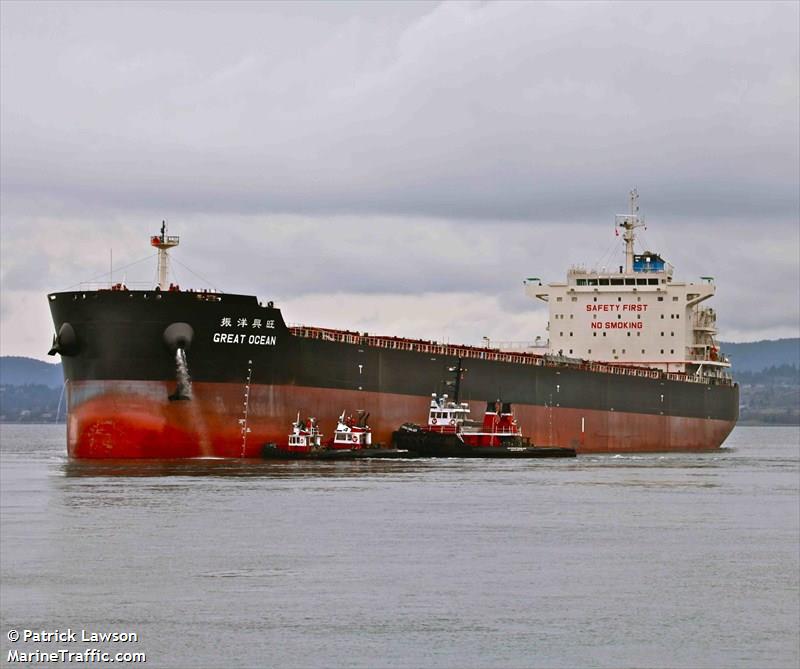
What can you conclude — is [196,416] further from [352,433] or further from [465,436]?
[465,436]

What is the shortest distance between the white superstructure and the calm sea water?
2816 cm

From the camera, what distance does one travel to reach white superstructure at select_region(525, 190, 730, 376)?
60531 mm

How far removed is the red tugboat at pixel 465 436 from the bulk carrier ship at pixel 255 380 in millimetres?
715

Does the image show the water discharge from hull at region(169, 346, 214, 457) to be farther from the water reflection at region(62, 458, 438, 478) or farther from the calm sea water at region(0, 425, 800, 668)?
the calm sea water at region(0, 425, 800, 668)

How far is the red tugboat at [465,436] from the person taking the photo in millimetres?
44031

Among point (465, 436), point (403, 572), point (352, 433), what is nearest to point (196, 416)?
point (352, 433)

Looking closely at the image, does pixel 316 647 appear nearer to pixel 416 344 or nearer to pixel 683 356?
pixel 416 344

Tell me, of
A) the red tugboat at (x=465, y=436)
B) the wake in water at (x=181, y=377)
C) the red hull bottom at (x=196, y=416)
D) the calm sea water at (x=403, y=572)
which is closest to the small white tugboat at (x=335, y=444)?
the red hull bottom at (x=196, y=416)


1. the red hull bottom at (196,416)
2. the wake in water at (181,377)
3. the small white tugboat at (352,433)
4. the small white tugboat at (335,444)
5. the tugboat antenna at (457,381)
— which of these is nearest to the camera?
the wake in water at (181,377)

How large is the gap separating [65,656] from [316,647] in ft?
8.67

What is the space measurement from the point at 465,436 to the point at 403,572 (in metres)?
26.3

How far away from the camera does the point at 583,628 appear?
16.8 m

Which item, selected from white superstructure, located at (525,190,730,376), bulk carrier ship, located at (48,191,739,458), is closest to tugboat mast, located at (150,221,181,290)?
bulk carrier ship, located at (48,191,739,458)

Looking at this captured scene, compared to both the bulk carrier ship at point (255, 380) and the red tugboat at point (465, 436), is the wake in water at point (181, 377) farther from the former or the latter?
the red tugboat at point (465, 436)
